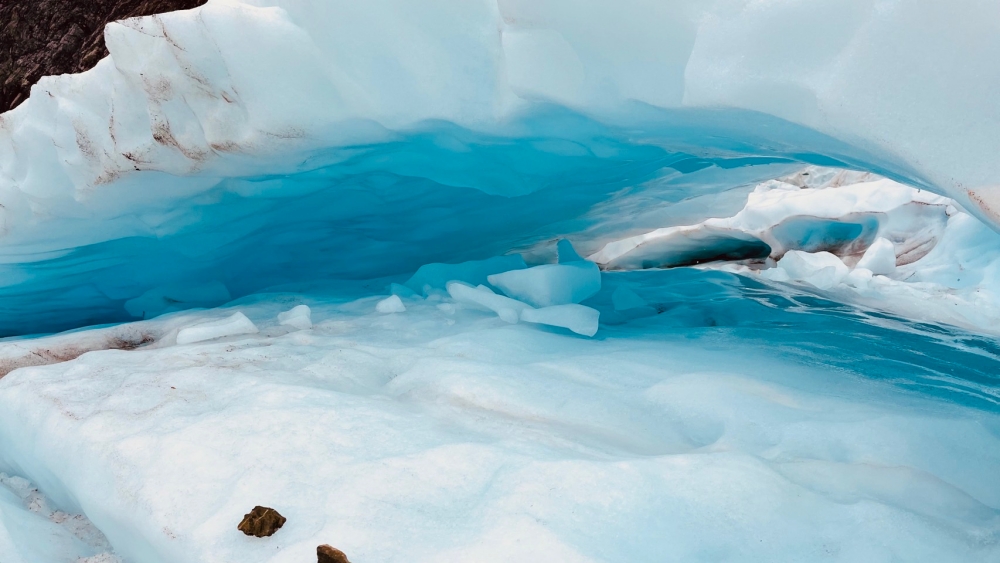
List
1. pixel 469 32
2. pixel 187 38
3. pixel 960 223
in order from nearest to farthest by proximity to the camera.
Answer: pixel 469 32
pixel 187 38
pixel 960 223

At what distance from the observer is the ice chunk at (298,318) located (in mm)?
2550

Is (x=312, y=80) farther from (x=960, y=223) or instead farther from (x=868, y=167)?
(x=960, y=223)

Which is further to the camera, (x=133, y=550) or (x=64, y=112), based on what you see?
(x=64, y=112)

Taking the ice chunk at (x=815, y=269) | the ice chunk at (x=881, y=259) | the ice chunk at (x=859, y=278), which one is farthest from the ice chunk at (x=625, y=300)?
the ice chunk at (x=881, y=259)

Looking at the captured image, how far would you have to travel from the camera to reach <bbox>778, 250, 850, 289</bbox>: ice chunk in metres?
4.51

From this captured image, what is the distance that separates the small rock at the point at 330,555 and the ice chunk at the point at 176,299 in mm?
2636

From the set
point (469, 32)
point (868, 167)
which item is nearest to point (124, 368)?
point (469, 32)

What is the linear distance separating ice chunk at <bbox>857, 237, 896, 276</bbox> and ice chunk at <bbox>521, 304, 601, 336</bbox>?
384 centimetres

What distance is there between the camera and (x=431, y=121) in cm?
207

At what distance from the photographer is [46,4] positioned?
4668 millimetres

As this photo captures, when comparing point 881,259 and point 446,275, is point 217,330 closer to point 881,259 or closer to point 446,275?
point 446,275

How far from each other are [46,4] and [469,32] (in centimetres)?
441

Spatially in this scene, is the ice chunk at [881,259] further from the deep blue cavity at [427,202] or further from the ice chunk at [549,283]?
the ice chunk at [549,283]

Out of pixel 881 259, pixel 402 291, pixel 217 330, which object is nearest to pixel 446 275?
pixel 402 291
